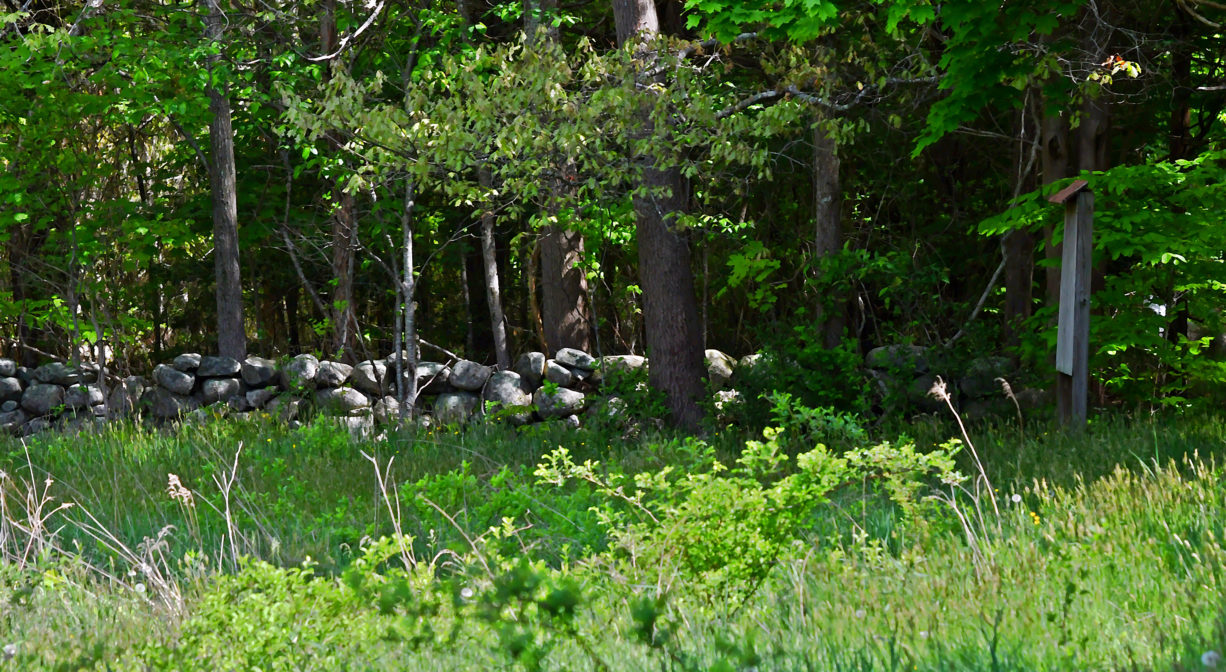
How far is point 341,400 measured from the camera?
12852mm

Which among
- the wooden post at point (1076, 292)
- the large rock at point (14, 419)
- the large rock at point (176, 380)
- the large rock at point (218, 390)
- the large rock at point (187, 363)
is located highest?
the wooden post at point (1076, 292)

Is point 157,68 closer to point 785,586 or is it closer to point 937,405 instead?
point 937,405

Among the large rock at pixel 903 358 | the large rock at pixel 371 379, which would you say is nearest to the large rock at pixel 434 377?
the large rock at pixel 371 379

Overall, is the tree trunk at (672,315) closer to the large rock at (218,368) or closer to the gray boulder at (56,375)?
the large rock at (218,368)

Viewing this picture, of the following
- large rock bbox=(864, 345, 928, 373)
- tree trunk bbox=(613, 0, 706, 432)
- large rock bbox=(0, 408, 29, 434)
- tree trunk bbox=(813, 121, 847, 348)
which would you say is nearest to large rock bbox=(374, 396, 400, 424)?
tree trunk bbox=(613, 0, 706, 432)

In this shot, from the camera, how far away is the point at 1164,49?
9828 mm

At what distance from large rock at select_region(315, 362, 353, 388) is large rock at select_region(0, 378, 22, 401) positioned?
3.94m

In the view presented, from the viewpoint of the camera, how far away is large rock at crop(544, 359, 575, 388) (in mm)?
12414

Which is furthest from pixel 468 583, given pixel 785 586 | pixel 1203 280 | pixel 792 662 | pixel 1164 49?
pixel 1164 49

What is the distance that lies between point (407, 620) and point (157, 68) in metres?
11.1

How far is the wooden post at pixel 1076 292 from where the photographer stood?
7.37 metres

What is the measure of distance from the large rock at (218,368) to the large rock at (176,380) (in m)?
0.15

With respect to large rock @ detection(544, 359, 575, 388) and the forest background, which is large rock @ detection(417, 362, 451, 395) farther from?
large rock @ detection(544, 359, 575, 388)

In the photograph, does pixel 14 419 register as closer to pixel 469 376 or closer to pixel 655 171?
pixel 469 376
